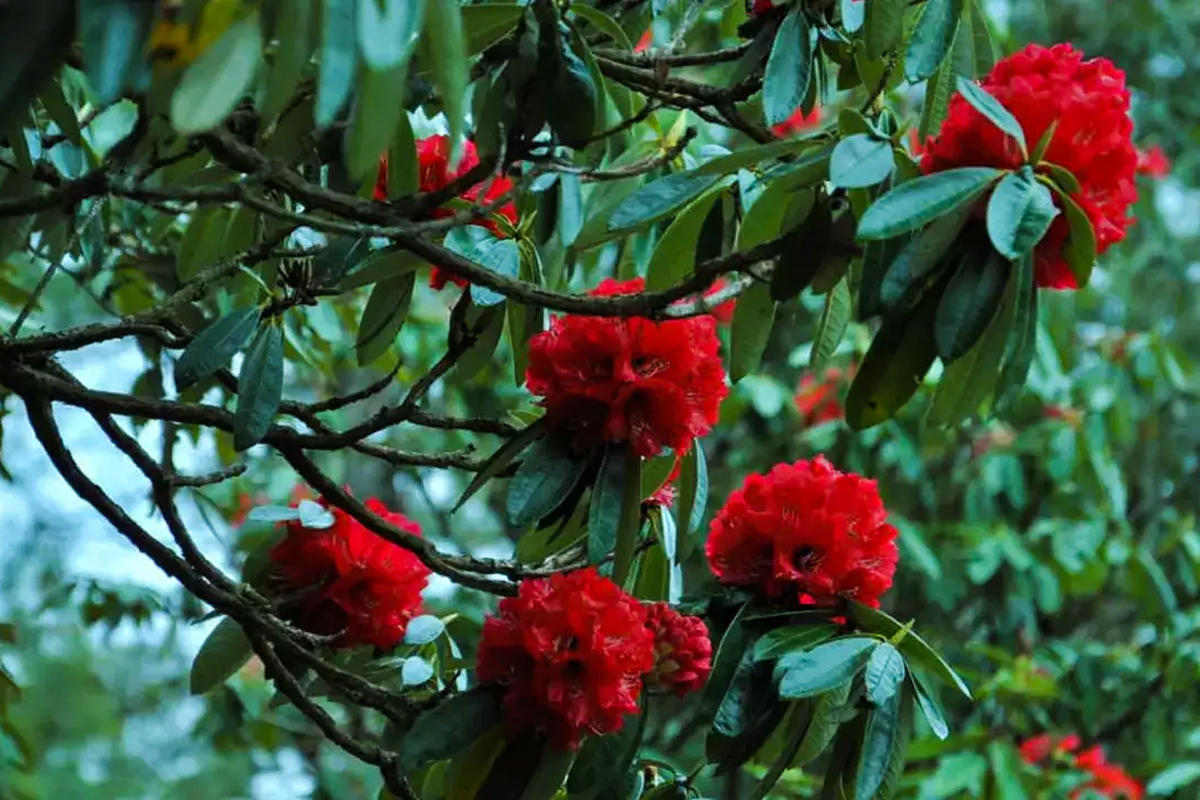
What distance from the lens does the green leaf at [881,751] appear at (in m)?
1.36

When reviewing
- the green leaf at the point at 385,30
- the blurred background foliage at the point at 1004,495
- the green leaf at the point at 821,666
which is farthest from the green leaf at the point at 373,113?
the blurred background foliage at the point at 1004,495

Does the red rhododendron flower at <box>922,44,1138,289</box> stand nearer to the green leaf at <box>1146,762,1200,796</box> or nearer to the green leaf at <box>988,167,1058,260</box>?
the green leaf at <box>988,167,1058,260</box>

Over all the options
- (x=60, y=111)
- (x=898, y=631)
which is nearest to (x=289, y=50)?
(x=60, y=111)

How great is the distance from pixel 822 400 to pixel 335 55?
2.66 m

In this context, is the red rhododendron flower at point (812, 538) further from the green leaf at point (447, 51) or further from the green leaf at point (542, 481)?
the green leaf at point (447, 51)

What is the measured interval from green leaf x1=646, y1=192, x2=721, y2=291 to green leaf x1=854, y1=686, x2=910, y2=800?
0.46m

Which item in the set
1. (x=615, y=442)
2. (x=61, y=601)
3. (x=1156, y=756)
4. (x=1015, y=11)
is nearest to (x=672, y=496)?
(x=615, y=442)

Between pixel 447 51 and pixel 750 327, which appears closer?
pixel 447 51

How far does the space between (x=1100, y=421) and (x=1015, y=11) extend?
1.77 meters

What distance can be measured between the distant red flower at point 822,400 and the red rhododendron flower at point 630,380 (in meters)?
2.01

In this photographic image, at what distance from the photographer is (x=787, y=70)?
1461mm

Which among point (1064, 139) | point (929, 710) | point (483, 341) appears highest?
point (483, 341)

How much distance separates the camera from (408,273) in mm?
1606

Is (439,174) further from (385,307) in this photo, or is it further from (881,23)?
(881,23)
